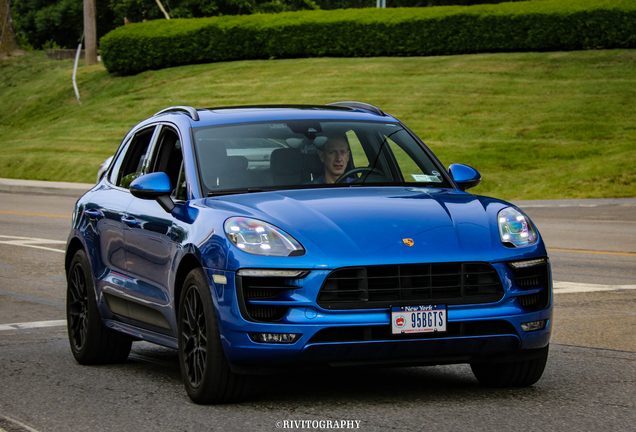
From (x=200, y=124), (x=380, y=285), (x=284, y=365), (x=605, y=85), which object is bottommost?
(x=605, y=85)

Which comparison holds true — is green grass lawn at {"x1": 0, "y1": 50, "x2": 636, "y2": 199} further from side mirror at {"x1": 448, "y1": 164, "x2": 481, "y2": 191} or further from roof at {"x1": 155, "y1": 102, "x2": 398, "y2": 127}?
side mirror at {"x1": 448, "y1": 164, "x2": 481, "y2": 191}

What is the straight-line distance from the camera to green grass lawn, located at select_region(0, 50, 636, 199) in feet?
88.0

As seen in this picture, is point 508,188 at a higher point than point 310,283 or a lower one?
lower

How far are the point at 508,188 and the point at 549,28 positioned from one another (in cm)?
1655

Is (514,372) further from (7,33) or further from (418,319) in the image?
(7,33)

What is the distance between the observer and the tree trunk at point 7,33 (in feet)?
188

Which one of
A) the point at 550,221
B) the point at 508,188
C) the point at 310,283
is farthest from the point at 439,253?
the point at 508,188

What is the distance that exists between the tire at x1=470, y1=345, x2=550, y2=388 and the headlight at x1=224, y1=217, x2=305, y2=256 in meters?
1.41

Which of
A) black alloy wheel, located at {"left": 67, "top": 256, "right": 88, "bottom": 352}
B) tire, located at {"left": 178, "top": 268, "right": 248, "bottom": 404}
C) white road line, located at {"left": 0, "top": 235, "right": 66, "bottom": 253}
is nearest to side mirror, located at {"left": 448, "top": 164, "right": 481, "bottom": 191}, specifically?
tire, located at {"left": 178, "top": 268, "right": 248, "bottom": 404}

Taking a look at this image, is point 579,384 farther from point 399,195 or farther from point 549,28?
point 549,28

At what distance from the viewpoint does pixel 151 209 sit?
6332 millimetres

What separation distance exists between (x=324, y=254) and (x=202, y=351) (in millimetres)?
A: 918

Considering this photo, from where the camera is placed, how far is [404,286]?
16.5 ft

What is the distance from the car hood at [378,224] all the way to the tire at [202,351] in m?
0.41
